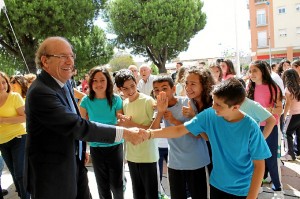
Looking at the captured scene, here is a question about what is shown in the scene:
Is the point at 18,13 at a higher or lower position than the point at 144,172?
higher

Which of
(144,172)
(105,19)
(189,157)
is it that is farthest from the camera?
(105,19)

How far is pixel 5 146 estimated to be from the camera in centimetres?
360

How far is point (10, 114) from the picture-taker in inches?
141

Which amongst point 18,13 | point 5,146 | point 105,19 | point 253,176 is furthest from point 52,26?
point 253,176

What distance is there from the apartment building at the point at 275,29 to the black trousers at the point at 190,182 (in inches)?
1293

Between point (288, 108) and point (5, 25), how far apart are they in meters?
15.5

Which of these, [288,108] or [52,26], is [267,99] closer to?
→ [288,108]

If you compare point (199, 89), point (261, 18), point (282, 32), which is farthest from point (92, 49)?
point (282, 32)

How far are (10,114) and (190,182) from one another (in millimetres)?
2356

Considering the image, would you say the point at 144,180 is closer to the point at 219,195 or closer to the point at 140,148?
the point at 140,148

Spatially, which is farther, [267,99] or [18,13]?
[18,13]

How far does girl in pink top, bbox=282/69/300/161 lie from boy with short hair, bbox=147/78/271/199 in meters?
3.14

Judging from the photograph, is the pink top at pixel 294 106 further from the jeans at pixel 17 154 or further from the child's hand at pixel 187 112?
the jeans at pixel 17 154

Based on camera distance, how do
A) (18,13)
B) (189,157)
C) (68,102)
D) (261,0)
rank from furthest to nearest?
(261,0), (18,13), (189,157), (68,102)
